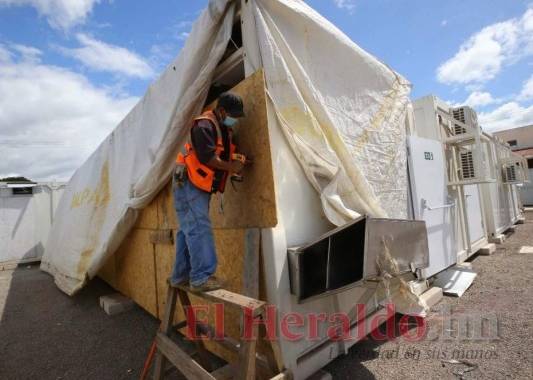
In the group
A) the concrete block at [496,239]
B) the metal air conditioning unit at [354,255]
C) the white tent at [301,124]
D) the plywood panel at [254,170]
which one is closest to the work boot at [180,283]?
the plywood panel at [254,170]

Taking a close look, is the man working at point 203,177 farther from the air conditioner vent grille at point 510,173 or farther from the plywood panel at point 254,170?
the air conditioner vent grille at point 510,173

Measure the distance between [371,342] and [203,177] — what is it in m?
2.28

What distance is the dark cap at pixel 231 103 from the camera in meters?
1.94

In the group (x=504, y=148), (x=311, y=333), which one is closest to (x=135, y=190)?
(x=311, y=333)

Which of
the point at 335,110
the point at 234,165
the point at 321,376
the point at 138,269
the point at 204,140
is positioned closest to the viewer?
the point at 204,140

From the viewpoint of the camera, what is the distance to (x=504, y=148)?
8.58m

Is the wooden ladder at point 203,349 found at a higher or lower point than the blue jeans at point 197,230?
lower

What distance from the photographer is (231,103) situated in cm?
195

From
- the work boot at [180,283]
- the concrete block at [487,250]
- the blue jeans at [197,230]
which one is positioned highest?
the blue jeans at [197,230]

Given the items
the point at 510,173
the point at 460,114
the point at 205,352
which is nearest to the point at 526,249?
the point at 510,173

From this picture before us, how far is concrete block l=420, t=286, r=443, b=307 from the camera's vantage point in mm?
3438

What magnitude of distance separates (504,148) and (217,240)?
994cm

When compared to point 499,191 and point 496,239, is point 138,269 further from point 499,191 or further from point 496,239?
point 499,191

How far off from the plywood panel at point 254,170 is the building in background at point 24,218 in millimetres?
10250
